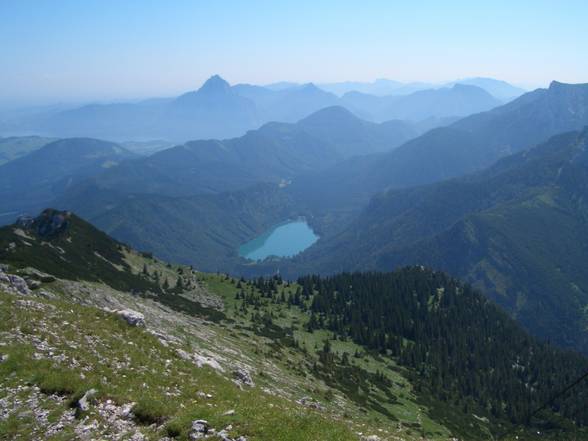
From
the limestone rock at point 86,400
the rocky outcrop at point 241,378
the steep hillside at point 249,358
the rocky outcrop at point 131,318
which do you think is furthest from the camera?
the rocky outcrop at point 241,378

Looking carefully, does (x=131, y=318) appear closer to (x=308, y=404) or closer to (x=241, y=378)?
(x=241, y=378)

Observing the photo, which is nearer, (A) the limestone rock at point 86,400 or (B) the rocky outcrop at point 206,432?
(B) the rocky outcrop at point 206,432

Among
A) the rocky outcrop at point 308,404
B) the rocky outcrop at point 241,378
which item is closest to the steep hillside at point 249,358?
the rocky outcrop at point 241,378

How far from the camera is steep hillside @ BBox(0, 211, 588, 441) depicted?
24.3m

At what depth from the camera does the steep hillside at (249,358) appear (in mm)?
24297

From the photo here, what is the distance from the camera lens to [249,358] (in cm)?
6131

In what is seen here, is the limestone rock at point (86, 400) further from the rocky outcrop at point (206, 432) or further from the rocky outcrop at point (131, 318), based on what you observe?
the rocky outcrop at point (131, 318)

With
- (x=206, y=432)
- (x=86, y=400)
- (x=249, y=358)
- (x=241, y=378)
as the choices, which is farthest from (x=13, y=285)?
(x=206, y=432)

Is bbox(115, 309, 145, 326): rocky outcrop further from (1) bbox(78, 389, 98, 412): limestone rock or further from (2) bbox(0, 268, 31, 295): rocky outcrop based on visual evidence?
(1) bbox(78, 389, 98, 412): limestone rock

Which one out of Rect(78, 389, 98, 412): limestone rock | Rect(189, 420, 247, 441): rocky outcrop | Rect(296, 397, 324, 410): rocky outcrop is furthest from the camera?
Rect(296, 397, 324, 410): rocky outcrop

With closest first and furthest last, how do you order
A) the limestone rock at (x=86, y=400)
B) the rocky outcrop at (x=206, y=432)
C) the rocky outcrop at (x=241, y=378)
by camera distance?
the rocky outcrop at (x=206, y=432)
the limestone rock at (x=86, y=400)
the rocky outcrop at (x=241, y=378)

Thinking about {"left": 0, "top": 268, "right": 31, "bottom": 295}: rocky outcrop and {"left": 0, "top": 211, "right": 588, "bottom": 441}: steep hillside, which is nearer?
{"left": 0, "top": 211, "right": 588, "bottom": 441}: steep hillside

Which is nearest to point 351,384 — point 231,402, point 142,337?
point 142,337

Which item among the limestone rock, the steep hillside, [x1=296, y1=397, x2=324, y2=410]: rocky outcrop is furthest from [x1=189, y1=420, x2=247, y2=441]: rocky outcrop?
[x1=296, y1=397, x2=324, y2=410]: rocky outcrop
